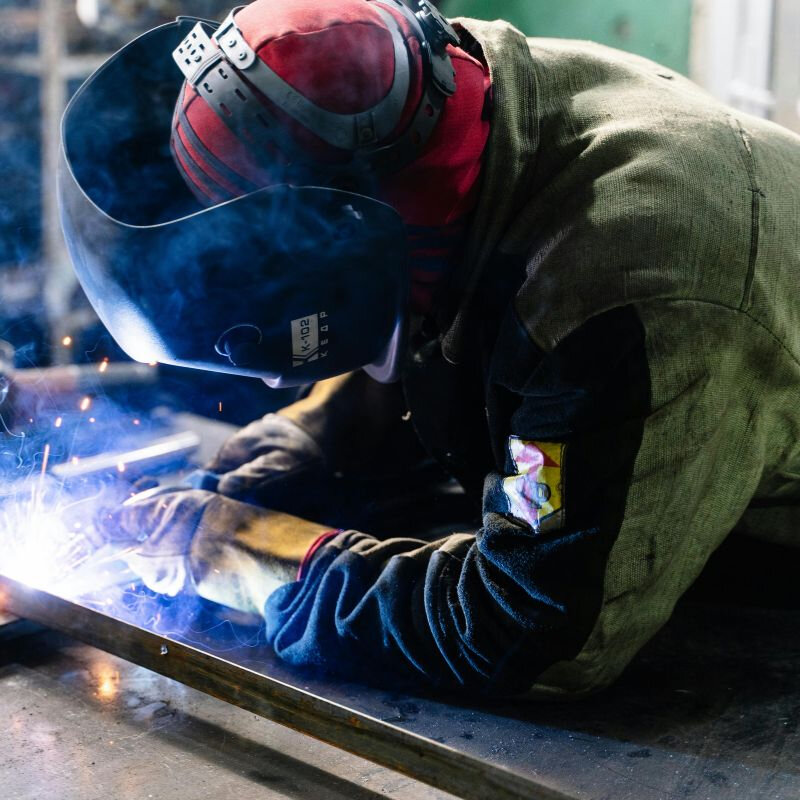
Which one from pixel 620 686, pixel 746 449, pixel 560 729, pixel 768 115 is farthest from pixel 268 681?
pixel 768 115

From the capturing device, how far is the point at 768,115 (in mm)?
4016

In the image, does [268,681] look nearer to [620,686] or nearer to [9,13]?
[620,686]

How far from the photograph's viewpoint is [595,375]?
1303 millimetres

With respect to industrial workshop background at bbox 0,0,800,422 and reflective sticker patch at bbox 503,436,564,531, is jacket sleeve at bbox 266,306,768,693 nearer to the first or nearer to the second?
reflective sticker patch at bbox 503,436,564,531

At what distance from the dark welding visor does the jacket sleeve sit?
0.23 metres

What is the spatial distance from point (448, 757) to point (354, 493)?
119cm

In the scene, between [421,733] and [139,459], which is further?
[139,459]

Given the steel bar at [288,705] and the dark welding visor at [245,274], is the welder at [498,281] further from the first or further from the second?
the steel bar at [288,705]

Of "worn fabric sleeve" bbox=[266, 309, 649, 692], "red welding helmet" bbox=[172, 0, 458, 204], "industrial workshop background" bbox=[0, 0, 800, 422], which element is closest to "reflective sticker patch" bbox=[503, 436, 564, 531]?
"worn fabric sleeve" bbox=[266, 309, 649, 692]

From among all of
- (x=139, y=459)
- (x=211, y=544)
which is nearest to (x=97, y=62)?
(x=139, y=459)

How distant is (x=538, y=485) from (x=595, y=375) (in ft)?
0.54

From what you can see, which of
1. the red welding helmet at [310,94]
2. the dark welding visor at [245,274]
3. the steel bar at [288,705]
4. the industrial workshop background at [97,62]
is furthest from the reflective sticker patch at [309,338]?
the industrial workshop background at [97,62]

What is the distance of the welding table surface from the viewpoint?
1312 millimetres

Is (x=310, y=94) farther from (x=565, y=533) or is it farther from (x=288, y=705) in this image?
(x=288, y=705)
